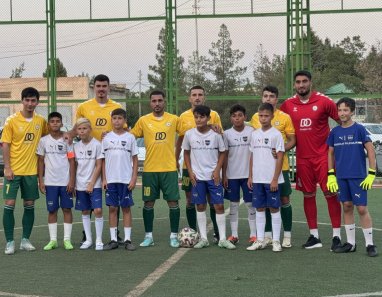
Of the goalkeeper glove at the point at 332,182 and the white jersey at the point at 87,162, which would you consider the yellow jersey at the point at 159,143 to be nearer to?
the white jersey at the point at 87,162

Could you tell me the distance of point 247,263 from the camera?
7.89 meters

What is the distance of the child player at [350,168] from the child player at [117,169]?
2516mm

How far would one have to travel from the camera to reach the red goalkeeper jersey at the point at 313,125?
9023mm

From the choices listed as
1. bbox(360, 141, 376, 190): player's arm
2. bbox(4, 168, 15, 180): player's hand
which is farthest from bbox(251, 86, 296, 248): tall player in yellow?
bbox(4, 168, 15, 180): player's hand

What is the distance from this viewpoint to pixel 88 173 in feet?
30.1

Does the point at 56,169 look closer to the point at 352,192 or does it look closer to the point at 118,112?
the point at 118,112

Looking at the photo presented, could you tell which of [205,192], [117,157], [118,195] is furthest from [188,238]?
[117,157]

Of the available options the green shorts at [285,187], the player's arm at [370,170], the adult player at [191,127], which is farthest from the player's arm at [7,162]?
the player's arm at [370,170]

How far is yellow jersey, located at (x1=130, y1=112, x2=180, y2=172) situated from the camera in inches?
364

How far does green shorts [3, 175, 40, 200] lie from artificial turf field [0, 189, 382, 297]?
28.6 inches

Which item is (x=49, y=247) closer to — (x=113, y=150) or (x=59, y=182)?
(x=59, y=182)

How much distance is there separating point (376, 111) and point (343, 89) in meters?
7.06

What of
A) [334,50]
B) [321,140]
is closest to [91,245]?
[321,140]

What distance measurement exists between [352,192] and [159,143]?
2521mm
